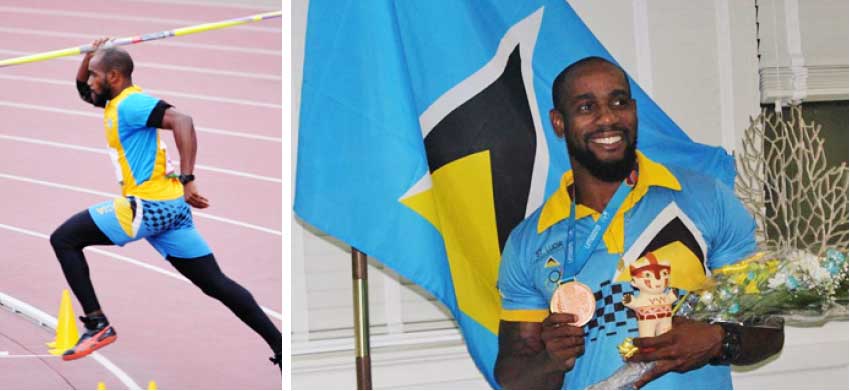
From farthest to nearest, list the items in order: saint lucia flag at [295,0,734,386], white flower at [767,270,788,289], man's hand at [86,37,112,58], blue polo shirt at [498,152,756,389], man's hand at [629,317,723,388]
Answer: man's hand at [86,37,112,58] → blue polo shirt at [498,152,756,389] → man's hand at [629,317,723,388] → saint lucia flag at [295,0,734,386] → white flower at [767,270,788,289]

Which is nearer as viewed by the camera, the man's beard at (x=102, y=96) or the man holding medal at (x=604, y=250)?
the man holding medal at (x=604, y=250)

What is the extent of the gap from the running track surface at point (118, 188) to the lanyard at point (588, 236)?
0.96 m

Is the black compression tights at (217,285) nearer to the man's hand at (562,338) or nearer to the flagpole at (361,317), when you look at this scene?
the flagpole at (361,317)

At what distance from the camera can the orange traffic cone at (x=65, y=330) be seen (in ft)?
13.9

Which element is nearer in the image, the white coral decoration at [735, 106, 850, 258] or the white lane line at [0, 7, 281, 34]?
the white coral decoration at [735, 106, 850, 258]

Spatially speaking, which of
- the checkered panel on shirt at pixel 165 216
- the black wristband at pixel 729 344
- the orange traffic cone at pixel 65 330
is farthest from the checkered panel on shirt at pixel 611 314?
the orange traffic cone at pixel 65 330

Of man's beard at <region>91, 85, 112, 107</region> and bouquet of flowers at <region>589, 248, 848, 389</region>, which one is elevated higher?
man's beard at <region>91, 85, 112, 107</region>

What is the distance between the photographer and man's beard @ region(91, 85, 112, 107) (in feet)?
14.1

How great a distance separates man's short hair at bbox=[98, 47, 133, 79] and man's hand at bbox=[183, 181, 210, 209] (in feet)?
1.31

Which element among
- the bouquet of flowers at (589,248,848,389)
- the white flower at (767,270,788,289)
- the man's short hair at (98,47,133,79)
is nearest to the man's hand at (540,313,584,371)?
the bouquet of flowers at (589,248,848,389)

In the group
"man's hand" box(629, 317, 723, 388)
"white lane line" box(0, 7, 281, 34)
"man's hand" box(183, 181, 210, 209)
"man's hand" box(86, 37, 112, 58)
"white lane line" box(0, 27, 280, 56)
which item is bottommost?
"man's hand" box(629, 317, 723, 388)

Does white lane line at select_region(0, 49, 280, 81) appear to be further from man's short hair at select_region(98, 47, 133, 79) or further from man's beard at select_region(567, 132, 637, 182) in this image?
man's beard at select_region(567, 132, 637, 182)

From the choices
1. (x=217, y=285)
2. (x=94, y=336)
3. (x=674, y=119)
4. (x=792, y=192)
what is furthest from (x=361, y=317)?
(x=674, y=119)

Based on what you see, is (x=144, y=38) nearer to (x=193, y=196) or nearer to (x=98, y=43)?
(x=98, y=43)
